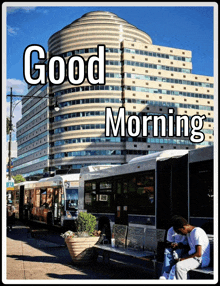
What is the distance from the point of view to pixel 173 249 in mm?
7875

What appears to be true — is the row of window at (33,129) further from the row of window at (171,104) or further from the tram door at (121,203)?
the tram door at (121,203)

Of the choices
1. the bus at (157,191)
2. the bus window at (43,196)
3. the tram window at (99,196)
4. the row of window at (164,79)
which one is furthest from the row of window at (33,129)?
the bus at (157,191)

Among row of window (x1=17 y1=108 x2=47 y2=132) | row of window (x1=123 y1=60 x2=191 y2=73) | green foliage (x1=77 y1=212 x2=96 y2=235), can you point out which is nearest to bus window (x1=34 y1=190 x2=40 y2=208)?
green foliage (x1=77 y1=212 x2=96 y2=235)

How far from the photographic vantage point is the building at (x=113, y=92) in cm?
9612

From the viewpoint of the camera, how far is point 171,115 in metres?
11.2

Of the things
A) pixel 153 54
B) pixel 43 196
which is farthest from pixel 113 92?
pixel 43 196

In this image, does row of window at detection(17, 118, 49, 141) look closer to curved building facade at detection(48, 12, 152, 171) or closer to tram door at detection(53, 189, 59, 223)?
curved building facade at detection(48, 12, 152, 171)

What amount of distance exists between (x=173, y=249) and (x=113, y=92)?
294ft

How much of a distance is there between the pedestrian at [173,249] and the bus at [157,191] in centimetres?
153

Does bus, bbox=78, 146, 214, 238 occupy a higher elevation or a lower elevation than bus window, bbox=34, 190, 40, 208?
higher

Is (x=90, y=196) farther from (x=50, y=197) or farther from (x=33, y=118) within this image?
(x=33, y=118)

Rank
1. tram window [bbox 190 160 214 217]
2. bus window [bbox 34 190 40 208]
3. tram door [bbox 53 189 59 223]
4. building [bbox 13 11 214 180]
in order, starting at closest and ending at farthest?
tram window [bbox 190 160 214 217] → tram door [bbox 53 189 59 223] → bus window [bbox 34 190 40 208] → building [bbox 13 11 214 180]

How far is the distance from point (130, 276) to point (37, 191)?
19.2 m

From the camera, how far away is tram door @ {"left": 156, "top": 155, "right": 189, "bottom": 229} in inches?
413
